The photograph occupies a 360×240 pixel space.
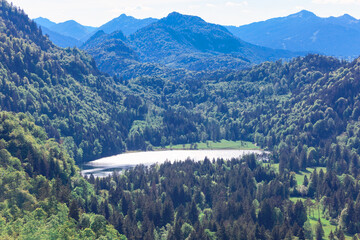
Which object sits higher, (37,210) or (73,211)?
(37,210)

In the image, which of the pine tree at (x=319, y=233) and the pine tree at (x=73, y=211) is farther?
the pine tree at (x=319, y=233)

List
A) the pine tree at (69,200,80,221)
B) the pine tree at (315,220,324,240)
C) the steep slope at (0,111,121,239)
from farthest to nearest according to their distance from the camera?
the pine tree at (315,220,324,240) < the pine tree at (69,200,80,221) < the steep slope at (0,111,121,239)

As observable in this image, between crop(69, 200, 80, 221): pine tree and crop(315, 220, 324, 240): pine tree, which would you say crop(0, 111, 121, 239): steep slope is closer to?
crop(69, 200, 80, 221): pine tree

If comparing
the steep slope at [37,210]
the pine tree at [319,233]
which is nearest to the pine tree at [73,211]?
the steep slope at [37,210]

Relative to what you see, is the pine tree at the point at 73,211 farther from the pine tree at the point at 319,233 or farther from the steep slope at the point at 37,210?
the pine tree at the point at 319,233

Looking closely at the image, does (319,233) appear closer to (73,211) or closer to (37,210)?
(73,211)

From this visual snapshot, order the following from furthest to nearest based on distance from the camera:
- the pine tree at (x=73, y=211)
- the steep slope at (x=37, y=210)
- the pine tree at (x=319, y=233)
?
the pine tree at (x=319, y=233) < the pine tree at (x=73, y=211) < the steep slope at (x=37, y=210)

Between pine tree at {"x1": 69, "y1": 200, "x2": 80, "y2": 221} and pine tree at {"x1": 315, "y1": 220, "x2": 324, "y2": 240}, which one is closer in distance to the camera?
pine tree at {"x1": 69, "y1": 200, "x2": 80, "y2": 221}

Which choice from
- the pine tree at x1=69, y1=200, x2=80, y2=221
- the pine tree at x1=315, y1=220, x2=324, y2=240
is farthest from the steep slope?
the pine tree at x1=315, y1=220, x2=324, y2=240

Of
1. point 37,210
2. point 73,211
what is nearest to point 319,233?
point 73,211

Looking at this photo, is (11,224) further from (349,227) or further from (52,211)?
(349,227)

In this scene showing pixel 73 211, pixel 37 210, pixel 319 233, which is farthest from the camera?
pixel 319 233

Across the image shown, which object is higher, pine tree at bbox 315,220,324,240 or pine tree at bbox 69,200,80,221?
pine tree at bbox 69,200,80,221
